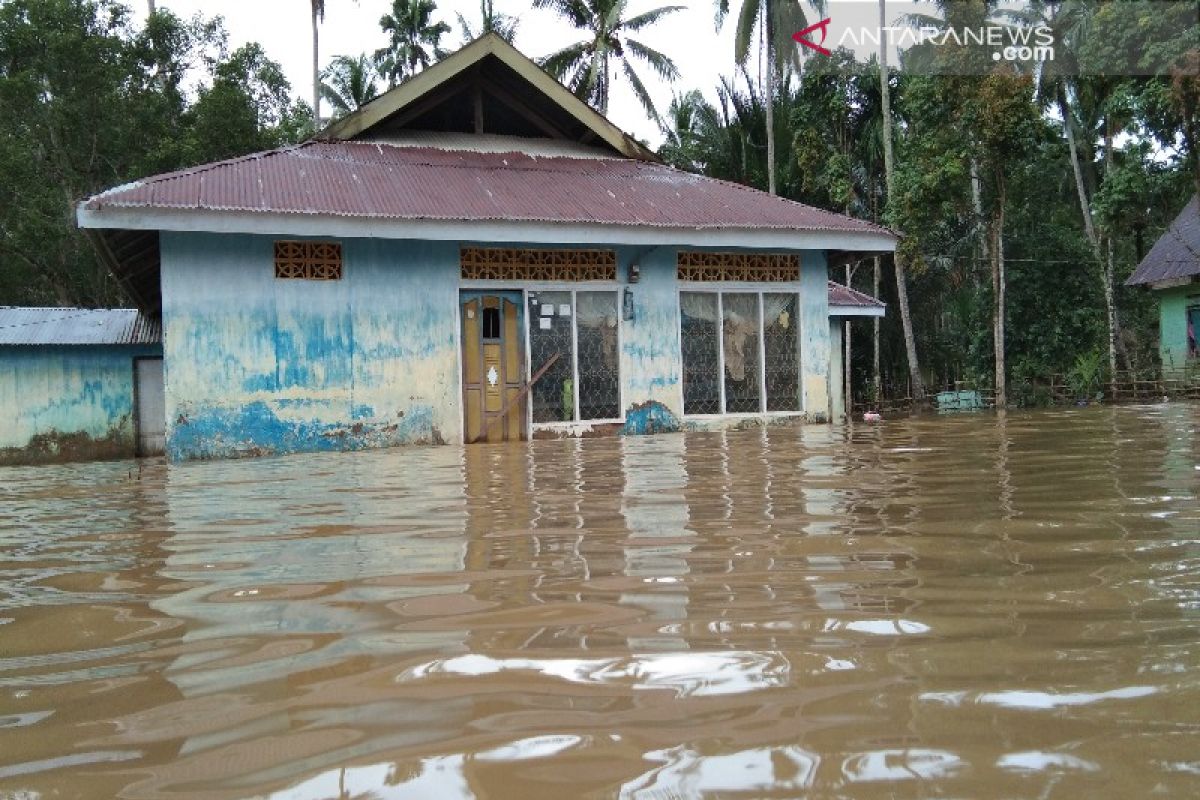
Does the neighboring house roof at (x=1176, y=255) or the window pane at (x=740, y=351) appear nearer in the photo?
the window pane at (x=740, y=351)

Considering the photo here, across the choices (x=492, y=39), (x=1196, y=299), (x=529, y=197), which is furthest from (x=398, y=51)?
(x=1196, y=299)

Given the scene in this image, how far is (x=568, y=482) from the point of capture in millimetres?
4793

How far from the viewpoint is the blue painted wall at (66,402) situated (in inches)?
508

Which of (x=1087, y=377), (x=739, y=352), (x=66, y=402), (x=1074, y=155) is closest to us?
(x=739, y=352)

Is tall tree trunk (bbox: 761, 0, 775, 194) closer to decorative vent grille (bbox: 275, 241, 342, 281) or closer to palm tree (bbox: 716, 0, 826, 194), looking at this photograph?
palm tree (bbox: 716, 0, 826, 194)

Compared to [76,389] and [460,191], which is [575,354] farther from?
[76,389]

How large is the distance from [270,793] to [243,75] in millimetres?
23524

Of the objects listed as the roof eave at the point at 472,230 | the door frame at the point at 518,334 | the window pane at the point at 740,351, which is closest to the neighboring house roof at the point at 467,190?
the roof eave at the point at 472,230

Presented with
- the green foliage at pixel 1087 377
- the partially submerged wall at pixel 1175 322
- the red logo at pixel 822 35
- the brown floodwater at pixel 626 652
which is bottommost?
the brown floodwater at pixel 626 652

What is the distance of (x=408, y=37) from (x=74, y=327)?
19.9m

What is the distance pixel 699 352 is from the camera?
454 inches

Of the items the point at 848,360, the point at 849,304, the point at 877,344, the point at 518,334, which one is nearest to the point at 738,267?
the point at 518,334

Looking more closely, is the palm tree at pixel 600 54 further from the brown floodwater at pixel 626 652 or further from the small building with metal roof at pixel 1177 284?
the brown floodwater at pixel 626 652

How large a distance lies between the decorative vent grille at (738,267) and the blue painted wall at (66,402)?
8.16m
